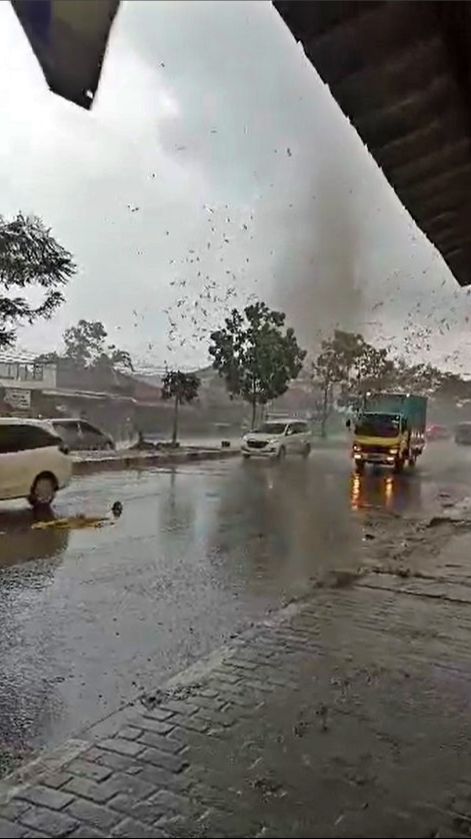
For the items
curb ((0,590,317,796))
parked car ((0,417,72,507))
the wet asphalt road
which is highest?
parked car ((0,417,72,507))

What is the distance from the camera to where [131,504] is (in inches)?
408

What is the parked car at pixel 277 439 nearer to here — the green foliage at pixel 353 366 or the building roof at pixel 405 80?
the green foliage at pixel 353 366

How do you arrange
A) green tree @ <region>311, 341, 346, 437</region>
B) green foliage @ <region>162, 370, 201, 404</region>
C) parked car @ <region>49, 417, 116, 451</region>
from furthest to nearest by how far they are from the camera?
green foliage @ <region>162, 370, 201, 404</region>, parked car @ <region>49, 417, 116, 451</region>, green tree @ <region>311, 341, 346, 437</region>

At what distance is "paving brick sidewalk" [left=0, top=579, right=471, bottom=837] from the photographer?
207 cm

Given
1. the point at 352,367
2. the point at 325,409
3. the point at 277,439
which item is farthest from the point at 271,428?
the point at 352,367

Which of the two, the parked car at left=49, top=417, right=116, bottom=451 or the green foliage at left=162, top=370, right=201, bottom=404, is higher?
the green foliage at left=162, top=370, right=201, bottom=404

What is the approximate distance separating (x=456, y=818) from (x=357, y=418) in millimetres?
14636

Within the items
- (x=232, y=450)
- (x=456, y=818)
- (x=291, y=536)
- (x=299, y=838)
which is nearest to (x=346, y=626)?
(x=456, y=818)

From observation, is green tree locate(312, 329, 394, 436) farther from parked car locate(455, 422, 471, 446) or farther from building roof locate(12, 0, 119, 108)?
parked car locate(455, 422, 471, 446)

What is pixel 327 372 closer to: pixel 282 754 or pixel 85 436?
pixel 85 436

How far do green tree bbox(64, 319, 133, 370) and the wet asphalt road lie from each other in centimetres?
325

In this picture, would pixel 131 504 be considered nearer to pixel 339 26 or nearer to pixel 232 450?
pixel 339 26

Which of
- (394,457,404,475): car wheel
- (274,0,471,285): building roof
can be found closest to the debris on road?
(274,0,471,285): building roof

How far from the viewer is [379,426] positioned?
18.4m
